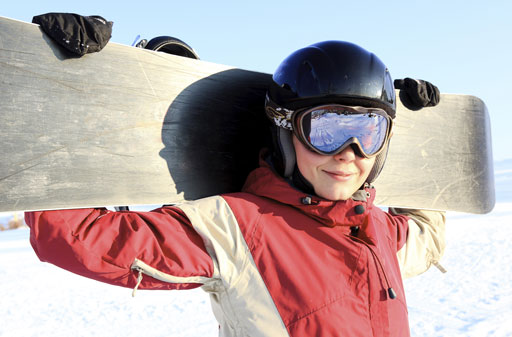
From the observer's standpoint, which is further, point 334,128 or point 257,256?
point 334,128

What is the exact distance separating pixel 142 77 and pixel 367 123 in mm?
906

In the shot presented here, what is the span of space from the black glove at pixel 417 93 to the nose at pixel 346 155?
0.95 m

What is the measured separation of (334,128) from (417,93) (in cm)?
99

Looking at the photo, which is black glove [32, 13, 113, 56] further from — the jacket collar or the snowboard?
the jacket collar

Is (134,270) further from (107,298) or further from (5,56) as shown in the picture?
(107,298)

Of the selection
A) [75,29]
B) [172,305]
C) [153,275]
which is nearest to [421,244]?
[153,275]

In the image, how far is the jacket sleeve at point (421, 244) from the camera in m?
2.01

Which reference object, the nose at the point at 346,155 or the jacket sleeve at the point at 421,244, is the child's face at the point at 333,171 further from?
the jacket sleeve at the point at 421,244

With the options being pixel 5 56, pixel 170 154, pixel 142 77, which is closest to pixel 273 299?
pixel 170 154

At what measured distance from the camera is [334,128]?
5.26 feet

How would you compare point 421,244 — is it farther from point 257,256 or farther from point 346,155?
point 257,256

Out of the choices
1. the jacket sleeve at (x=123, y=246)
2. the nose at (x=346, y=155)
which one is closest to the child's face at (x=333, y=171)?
the nose at (x=346, y=155)

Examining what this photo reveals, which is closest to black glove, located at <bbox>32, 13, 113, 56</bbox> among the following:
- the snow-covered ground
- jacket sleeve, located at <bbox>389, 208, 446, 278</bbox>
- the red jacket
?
the red jacket

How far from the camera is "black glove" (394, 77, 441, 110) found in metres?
2.34
